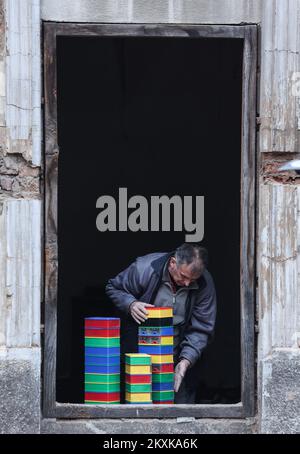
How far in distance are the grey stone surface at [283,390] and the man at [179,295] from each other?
3.35 feet

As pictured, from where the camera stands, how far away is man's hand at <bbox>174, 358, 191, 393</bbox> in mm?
8203

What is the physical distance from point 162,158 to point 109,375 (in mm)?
4268

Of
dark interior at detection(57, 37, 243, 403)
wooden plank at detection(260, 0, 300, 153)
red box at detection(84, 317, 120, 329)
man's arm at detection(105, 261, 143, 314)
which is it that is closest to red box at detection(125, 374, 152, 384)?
red box at detection(84, 317, 120, 329)

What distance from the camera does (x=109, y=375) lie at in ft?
25.7

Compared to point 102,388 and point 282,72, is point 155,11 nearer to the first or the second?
point 282,72

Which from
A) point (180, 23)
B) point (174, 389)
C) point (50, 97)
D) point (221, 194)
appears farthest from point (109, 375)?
point (221, 194)

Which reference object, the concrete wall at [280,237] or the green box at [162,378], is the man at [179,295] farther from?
the concrete wall at [280,237]

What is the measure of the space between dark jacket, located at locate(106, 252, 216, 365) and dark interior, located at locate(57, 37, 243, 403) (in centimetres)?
207

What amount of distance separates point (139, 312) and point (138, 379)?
1.81 feet

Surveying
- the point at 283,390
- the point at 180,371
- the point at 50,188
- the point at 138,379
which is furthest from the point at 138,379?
the point at 50,188

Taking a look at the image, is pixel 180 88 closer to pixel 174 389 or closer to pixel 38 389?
pixel 174 389

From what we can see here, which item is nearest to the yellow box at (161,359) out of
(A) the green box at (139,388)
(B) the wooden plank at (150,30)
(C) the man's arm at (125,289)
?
(A) the green box at (139,388)

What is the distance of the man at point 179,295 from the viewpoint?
8.40 meters

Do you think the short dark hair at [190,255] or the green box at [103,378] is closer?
the green box at [103,378]
